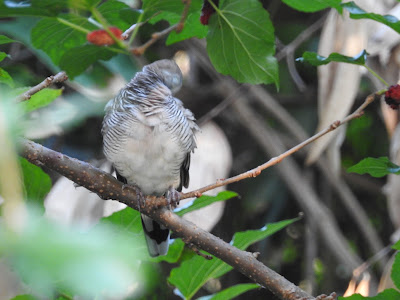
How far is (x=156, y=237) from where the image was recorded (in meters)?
1.84

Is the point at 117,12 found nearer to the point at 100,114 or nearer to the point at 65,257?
the point at 65,257

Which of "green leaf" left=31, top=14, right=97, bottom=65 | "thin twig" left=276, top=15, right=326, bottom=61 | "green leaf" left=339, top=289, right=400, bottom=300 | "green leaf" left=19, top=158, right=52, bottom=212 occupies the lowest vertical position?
"thin twig" left=276, top=15, right=326, bottom=61

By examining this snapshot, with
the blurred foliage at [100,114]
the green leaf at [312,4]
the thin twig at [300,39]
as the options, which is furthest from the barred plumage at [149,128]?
the thin twig at [300,39]

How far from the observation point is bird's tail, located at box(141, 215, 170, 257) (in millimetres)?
1784

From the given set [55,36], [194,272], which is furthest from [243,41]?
[194,272]

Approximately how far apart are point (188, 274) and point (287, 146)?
1653 millimetres

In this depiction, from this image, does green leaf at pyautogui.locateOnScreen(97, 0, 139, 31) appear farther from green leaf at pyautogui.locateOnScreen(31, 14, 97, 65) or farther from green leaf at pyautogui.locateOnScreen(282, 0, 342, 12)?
green leaf at pyautogui.locateOnScreen(282, 0, 342, 12)

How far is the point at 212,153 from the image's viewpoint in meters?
2.50

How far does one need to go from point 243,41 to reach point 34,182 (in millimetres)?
614

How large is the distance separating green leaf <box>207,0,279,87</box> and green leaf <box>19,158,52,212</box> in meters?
0.51

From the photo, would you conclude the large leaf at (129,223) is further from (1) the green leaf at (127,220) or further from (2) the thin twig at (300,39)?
(2) the thin twig at (300,39)

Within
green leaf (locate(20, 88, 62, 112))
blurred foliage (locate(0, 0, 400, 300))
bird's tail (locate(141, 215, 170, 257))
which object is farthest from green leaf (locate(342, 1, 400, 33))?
bird's tail (locate(141, 215, 170, 257))

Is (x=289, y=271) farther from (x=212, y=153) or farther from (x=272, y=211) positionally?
(x=212, y=153)

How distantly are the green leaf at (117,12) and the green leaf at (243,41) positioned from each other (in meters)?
0.17
